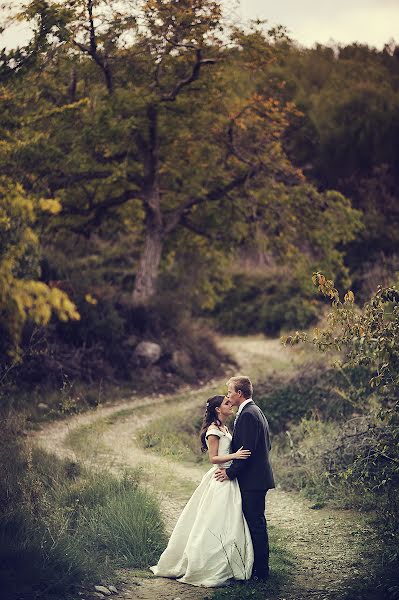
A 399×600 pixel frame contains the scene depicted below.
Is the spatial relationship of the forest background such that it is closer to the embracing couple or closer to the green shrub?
the green shrub

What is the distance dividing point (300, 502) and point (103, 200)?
1185 cm

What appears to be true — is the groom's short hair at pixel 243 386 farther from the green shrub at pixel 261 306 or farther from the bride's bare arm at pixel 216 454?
the green shrub at pixel 261 306

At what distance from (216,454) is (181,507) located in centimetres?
259

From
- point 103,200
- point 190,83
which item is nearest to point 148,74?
point 190,83

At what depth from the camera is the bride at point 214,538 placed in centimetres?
625

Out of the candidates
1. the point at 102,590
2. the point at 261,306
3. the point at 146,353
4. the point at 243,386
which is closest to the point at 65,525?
the point at 102,590

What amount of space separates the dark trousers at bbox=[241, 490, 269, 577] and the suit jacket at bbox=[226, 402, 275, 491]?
0.10 m

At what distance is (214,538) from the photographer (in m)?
6.28

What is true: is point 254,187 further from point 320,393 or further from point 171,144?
point 320,393

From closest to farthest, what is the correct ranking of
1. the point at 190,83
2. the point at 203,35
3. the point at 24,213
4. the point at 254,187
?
the point at 24,213 < the point at 203,35 < the point at 190,83 < the point at 254,187

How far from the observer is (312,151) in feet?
98.2

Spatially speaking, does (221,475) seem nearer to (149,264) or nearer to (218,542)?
(218,542)

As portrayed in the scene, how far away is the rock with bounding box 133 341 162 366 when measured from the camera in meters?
17.1

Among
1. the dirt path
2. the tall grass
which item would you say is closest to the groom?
the dirt path
